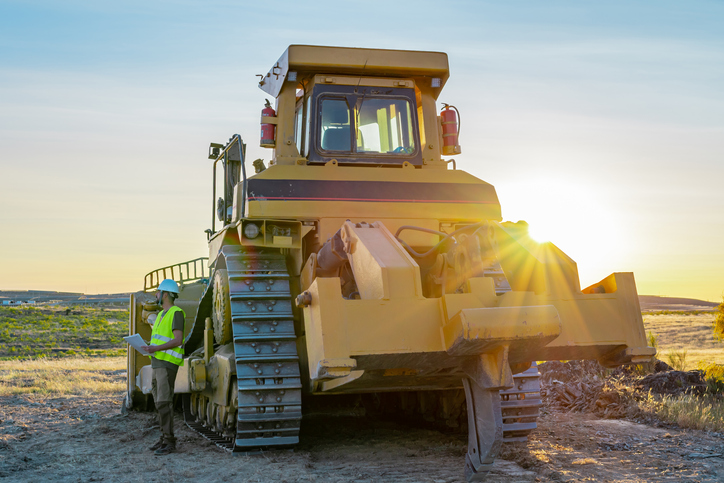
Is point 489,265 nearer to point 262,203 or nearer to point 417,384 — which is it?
point 417,384

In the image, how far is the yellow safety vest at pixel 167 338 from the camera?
8.56 m

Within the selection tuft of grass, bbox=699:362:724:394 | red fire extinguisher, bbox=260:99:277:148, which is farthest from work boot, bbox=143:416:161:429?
tuft of grass, bbox=699:362:724:394

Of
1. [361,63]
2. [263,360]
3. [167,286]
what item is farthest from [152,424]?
[361,63]


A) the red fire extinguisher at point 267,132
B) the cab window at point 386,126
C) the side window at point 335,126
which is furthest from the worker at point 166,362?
the cab window at point 386,126

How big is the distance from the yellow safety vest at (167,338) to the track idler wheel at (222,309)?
1.51 feet

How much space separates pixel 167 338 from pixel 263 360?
5.89ft

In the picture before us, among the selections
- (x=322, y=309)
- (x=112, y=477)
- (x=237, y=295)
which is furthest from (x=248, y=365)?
(x=322, y=309)

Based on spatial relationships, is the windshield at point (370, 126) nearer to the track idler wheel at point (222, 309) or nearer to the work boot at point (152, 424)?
the track idler wheel at point (222, 309)

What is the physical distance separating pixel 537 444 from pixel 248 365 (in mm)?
3317

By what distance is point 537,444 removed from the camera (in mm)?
8211

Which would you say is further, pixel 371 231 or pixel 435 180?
pixel 435 180

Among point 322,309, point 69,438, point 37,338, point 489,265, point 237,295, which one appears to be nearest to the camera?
point 322,309

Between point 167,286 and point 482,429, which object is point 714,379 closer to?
point 482,429

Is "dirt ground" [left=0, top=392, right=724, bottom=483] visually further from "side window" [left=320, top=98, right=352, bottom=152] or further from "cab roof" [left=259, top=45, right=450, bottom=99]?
"cab roof" [left=259, top=45, right=450, bottom=99]
